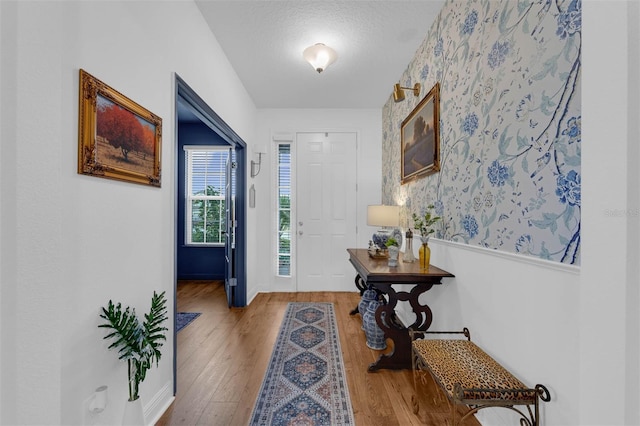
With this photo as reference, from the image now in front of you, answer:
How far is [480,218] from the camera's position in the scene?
5.06 ft

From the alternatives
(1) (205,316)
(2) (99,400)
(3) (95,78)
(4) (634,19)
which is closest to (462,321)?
(4) (634,19)

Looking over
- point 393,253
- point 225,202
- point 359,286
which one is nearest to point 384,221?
point 393,253

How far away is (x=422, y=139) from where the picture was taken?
2.40 m

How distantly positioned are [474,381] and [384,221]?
6.10 feet

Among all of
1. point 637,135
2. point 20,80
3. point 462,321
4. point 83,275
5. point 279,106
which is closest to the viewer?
point 637,135

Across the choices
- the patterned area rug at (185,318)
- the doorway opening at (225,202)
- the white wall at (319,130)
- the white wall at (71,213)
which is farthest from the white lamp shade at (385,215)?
the patterned area rug at (185,318)

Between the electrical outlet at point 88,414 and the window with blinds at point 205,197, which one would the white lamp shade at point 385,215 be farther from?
the window with blinds at point 205,197

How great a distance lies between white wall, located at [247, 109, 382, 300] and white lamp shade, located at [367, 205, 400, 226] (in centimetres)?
97

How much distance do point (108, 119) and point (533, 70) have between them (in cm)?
185

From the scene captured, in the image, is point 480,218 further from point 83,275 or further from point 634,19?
point 83,275

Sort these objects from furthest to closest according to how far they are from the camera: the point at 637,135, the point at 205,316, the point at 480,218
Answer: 1. the point at 205,316
2. the point at 480,218
3. the point at 637,135

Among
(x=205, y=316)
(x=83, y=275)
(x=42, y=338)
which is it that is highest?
(x=83, y=275)

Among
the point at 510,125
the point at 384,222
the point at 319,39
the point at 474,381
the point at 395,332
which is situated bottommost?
the point at 395,332

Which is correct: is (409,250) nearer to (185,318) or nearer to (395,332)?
(395,332)
